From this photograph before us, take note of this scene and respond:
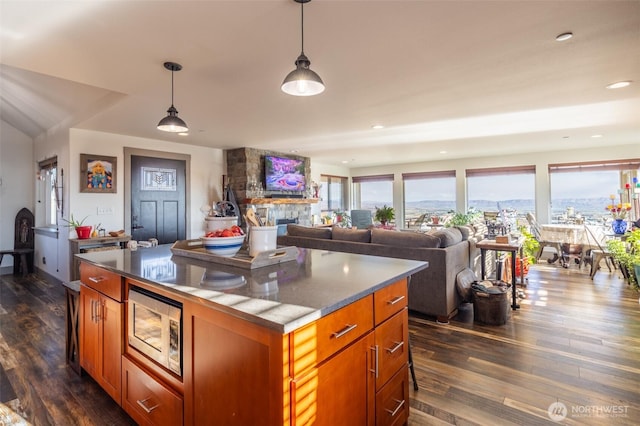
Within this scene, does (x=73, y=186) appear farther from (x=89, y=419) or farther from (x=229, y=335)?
(x=229, y=335)

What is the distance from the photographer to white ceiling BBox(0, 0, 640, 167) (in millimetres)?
1840

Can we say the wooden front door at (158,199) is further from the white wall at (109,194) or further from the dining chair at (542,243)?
the dining chair at (542,243)

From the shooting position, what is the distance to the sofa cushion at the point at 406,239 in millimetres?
3243

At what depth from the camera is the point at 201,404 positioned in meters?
1.30

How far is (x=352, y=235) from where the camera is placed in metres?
3.73

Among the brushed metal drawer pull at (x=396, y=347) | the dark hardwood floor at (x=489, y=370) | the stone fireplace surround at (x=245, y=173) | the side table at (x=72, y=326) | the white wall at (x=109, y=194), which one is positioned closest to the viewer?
the brushed metal drawer pull at (x=396, y=347)

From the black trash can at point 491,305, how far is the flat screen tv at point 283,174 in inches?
180

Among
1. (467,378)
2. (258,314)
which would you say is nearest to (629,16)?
(467,378)

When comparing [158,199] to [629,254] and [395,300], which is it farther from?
[629,254]

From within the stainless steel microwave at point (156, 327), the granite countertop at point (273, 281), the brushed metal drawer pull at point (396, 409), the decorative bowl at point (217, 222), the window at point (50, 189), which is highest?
the window at point (50, 189)

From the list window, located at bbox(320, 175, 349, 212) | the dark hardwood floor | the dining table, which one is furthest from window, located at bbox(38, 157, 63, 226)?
the dining table

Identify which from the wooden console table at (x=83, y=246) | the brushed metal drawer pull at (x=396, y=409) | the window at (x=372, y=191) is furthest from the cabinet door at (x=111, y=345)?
the window at (x=372, y=191)

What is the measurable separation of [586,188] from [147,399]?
849 centimetres

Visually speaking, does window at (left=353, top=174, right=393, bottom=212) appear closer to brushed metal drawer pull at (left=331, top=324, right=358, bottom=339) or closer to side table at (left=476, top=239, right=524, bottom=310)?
side table at (left=476, top=239, right=524, bottom=310)
